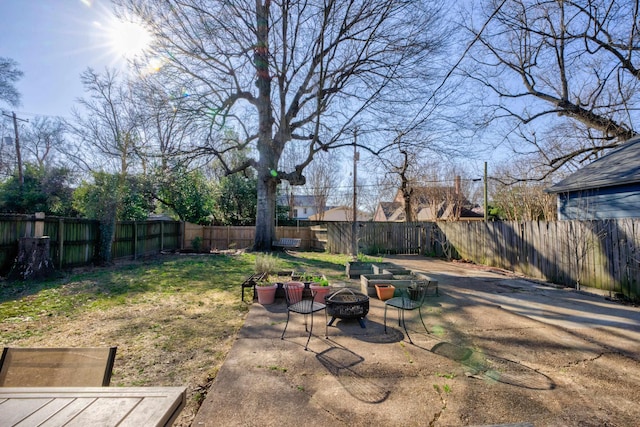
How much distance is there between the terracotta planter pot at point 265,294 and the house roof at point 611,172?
9.07 m

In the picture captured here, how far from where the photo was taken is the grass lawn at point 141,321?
3.04m

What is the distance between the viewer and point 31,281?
6.85m

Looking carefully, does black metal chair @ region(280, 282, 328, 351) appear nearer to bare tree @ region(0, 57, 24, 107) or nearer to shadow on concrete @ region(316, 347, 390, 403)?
shadow on concrete @ region(316, 347, 390, 403)

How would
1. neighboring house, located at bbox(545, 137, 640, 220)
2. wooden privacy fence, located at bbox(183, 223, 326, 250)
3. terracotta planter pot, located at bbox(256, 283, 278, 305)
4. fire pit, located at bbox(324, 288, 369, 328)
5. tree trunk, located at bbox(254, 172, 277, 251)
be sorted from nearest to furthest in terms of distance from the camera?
fire pit, located at bbox(324, 288, 369, 328) → terracotta planter pot, located at bbox(256, 283, 278, 305) → neighboring house, located at bbox(545, 137, 640, 220) → tree trunk, located at bbox(254, 172, 277, 251) → wooden privacy fence, located at bbox(183, 223, 326, 250)

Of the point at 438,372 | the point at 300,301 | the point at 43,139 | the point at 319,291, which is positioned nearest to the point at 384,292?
the point at 319,291

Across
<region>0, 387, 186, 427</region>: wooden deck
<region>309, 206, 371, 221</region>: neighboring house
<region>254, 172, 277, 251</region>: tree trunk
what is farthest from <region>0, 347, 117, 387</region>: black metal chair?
<region>309, 206, 371, 221</region>: neighboring house

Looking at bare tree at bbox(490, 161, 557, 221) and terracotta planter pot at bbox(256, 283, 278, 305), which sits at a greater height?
bare tree at bbox(490, 161, 557, 221)

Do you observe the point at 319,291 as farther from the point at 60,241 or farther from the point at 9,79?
the point at 9,79

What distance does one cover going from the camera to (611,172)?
8.41 m

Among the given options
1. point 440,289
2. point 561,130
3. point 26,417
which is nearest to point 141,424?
point 26,417

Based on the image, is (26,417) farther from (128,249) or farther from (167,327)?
(128,249)

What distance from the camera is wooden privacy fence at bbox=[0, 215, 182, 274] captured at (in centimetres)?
706

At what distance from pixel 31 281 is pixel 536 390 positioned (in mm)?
9401

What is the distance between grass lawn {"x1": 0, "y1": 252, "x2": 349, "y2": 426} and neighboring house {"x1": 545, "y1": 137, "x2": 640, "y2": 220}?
7.50m
